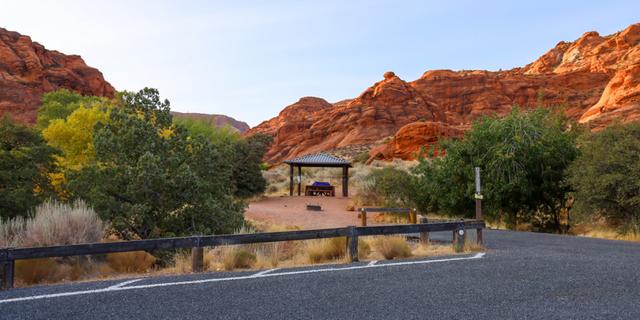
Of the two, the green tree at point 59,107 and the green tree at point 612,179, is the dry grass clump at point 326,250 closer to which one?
the green tree at point 612,179

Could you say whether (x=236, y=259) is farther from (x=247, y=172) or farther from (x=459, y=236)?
(x=247, y=172)

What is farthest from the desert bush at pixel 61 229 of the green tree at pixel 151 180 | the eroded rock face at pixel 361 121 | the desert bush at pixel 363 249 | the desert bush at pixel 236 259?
the eroded rock face at pixel 361 121

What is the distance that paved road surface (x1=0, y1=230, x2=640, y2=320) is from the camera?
487 cm

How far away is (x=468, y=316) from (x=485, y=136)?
17.2m

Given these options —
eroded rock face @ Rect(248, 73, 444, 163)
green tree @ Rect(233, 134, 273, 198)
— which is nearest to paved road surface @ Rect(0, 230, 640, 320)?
green tree @ Rect(233, 134, 273, 198)

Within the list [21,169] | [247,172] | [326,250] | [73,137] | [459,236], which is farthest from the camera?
[247,172]

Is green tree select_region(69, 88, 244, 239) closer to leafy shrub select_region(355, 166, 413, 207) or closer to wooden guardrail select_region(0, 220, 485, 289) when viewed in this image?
wooden guardrail select_region(0, 220, 485, 289)

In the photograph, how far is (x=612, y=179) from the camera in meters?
15.0

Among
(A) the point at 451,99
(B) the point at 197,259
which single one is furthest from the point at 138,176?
(A) the point at 451,99

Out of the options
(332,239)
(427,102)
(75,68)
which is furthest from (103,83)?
(332,239)

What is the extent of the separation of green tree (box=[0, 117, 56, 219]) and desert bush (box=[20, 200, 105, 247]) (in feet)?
8.67

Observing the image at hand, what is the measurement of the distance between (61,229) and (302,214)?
16332 millimetres

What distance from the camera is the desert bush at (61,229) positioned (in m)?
9.05

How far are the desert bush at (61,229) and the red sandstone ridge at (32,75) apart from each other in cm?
7265
